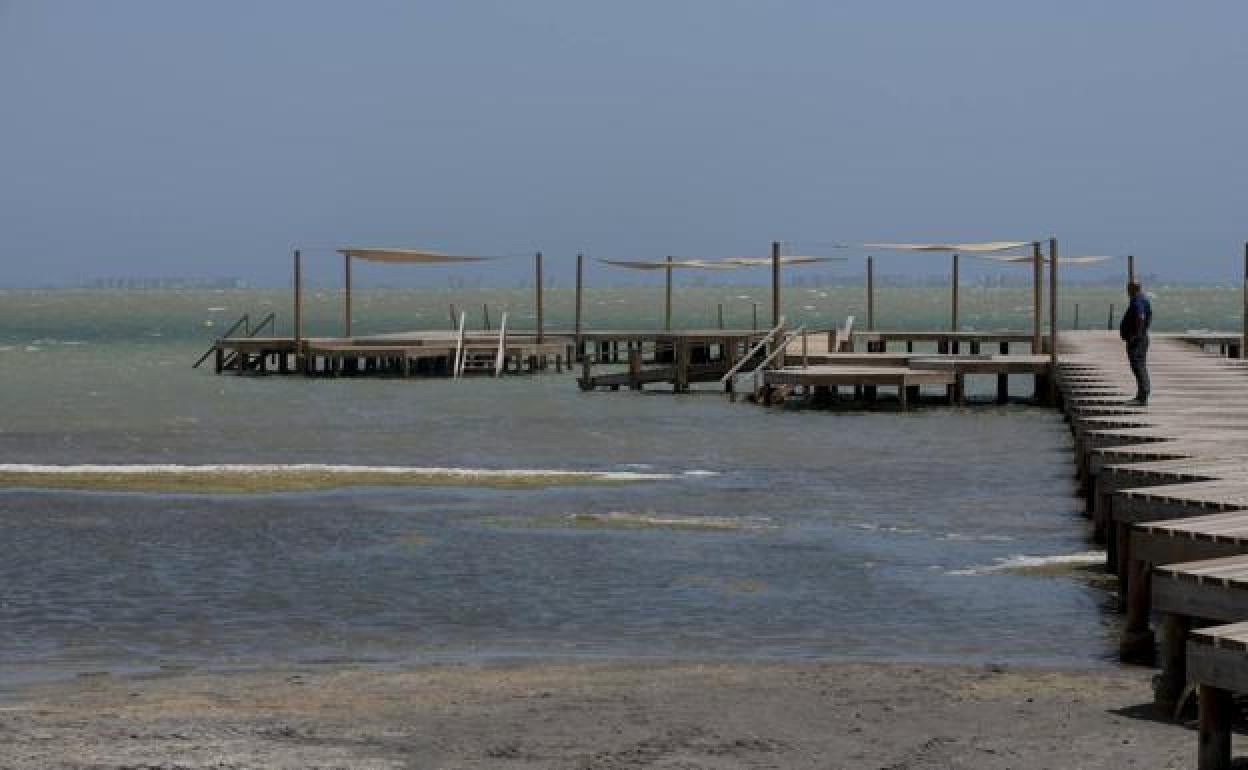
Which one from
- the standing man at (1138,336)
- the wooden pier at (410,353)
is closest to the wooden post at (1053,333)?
the standing man at (1138,336)

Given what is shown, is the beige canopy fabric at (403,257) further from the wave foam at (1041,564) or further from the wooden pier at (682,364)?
the wave foam at (1041,564)

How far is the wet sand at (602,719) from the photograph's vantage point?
1098 centimetres

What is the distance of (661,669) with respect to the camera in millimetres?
13930

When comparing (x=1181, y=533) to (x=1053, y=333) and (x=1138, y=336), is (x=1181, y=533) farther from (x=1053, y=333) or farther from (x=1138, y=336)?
(x=1053, y=333)

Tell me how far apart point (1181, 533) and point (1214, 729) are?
274cm

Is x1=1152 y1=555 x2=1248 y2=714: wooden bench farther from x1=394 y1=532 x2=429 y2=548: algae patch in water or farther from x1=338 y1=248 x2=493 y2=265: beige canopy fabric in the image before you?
x1=338 y1=248 x2=493 y2=265: beige canopy fabric

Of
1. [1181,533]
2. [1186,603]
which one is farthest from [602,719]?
[1181,533]

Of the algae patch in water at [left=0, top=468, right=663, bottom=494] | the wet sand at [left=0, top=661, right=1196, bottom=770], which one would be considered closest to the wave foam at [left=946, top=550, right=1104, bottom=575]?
the wet sand at [left=0, top=661, right=1196, bottom=770]

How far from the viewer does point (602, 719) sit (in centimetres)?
1209

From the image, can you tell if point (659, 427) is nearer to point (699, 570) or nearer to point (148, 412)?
point (148, 412)

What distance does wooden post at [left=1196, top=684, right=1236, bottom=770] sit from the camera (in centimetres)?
969

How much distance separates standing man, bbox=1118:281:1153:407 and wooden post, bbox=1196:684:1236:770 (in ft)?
49.5

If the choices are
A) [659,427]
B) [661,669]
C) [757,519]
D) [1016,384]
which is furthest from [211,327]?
[661,669]

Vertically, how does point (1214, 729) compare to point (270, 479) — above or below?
above
